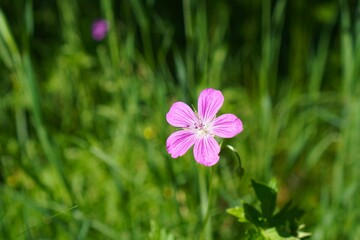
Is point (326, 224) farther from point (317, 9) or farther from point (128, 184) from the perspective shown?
point (317, 9)

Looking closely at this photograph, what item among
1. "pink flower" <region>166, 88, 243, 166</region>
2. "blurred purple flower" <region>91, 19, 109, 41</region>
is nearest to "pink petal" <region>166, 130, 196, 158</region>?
"pink flower" <region>166, 88, 243, 166</region>

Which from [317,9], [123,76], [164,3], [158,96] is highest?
[164,3]

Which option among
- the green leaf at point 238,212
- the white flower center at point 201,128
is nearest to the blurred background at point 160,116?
the green leaf at point 238,212

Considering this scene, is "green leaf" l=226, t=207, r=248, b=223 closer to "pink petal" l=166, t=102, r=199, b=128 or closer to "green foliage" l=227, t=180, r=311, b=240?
"green foliage" l=227, t=180, r=311, b=240

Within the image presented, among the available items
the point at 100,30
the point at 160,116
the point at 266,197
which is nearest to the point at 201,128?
the point at 266,197

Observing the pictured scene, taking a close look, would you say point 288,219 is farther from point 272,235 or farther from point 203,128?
point 203,128

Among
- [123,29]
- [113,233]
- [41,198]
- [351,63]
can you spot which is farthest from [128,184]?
[123,29]
